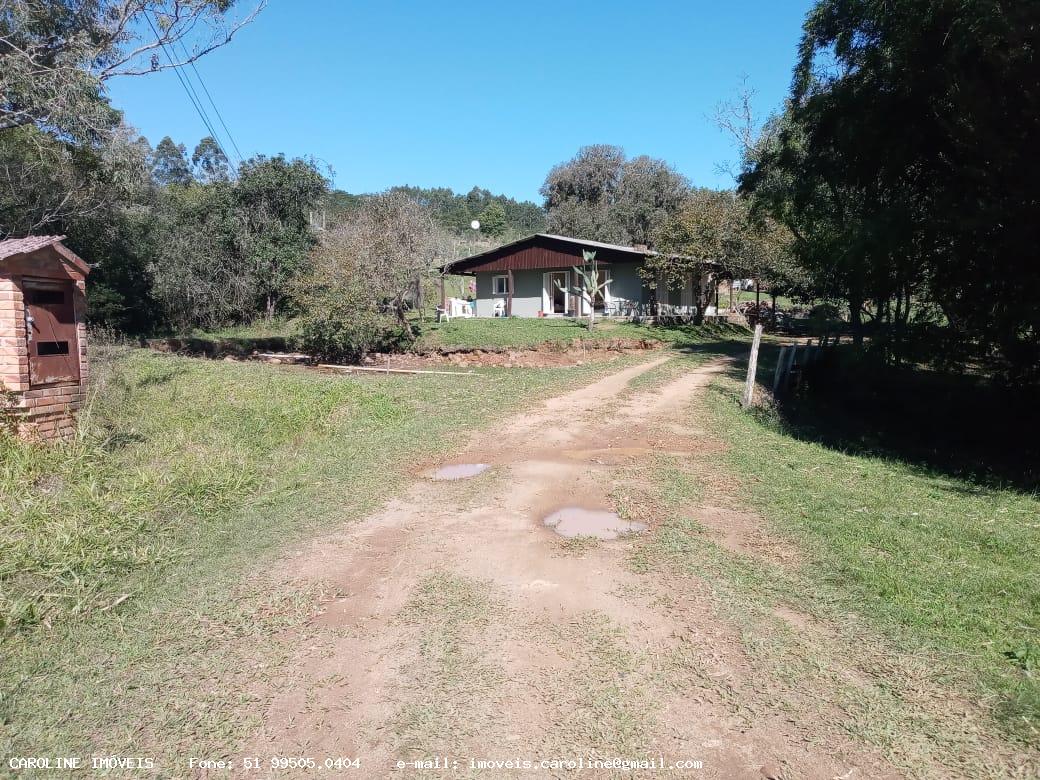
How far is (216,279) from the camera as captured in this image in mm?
26719

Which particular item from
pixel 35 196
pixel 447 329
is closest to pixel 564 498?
pixel 447 329

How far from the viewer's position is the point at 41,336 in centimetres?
795

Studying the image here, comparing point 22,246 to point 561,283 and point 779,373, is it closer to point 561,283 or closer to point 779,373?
point 779,373

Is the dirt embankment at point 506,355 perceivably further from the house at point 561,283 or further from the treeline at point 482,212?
the treeline at point 482,212

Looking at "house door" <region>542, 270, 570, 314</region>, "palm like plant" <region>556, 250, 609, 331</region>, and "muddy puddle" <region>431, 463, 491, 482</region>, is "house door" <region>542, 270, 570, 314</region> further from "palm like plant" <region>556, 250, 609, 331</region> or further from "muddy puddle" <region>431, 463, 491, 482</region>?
"muddy puddle" <region>431, 463, 491, 482</region>

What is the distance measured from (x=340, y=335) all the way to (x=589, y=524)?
1515 cm

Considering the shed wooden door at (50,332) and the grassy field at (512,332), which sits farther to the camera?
the grassy field at (512,332)

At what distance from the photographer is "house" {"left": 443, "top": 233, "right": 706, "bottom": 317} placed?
27406 mm

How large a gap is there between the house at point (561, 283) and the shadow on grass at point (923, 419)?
10.5m

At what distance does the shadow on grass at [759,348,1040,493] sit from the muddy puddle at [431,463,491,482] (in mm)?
5669

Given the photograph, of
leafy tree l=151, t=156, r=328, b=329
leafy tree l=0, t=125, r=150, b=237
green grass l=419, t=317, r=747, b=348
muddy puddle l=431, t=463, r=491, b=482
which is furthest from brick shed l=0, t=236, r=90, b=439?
leafy tree l=151, t=156, r=328, b=329

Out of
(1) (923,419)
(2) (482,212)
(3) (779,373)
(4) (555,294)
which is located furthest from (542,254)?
(2) (482,212)

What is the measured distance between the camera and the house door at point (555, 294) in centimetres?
2928

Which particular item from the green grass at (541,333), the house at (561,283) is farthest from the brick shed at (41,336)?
the house at (561,283)
